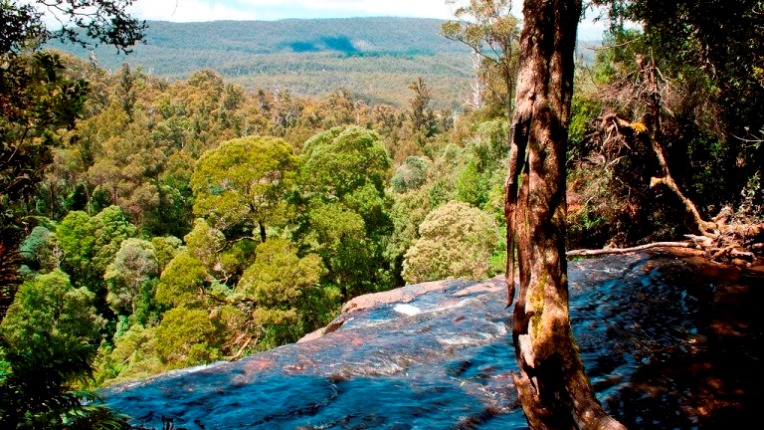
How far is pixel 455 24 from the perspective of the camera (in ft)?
79.3

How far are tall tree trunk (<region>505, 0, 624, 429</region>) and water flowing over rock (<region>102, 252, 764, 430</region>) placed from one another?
2.70 metres

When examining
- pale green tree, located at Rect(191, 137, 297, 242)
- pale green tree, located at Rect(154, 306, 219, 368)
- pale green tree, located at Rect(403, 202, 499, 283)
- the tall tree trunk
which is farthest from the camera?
pale green tree, located at Rect(191, 137, 297, 242)

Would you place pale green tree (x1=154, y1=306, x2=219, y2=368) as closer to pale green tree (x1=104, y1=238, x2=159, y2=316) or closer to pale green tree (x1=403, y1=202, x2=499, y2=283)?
pale green tree (x1=403, y1=202, x2=499, y2=283)

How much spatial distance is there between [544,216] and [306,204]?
16.8 meters

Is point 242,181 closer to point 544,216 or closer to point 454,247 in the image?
point 454,247

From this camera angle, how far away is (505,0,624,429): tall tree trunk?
2781 millimetres

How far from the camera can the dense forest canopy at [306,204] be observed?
11.8 ft

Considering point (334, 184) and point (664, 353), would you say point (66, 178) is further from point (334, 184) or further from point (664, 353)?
point (664, 353)

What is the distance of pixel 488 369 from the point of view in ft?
22.5

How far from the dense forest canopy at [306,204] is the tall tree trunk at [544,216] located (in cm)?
245

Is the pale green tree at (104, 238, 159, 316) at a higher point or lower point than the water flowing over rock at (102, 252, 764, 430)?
lower

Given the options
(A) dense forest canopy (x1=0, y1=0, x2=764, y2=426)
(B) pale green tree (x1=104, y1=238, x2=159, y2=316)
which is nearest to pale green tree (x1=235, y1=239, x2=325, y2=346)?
(A) dense forest canopy (x1=0, y1=0, x2=764, y2=426)

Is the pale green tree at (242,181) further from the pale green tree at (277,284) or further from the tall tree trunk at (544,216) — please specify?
the tall tree trunk at (544,216)

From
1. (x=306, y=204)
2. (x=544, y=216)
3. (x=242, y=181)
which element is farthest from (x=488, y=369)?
(x=306, y=204)
